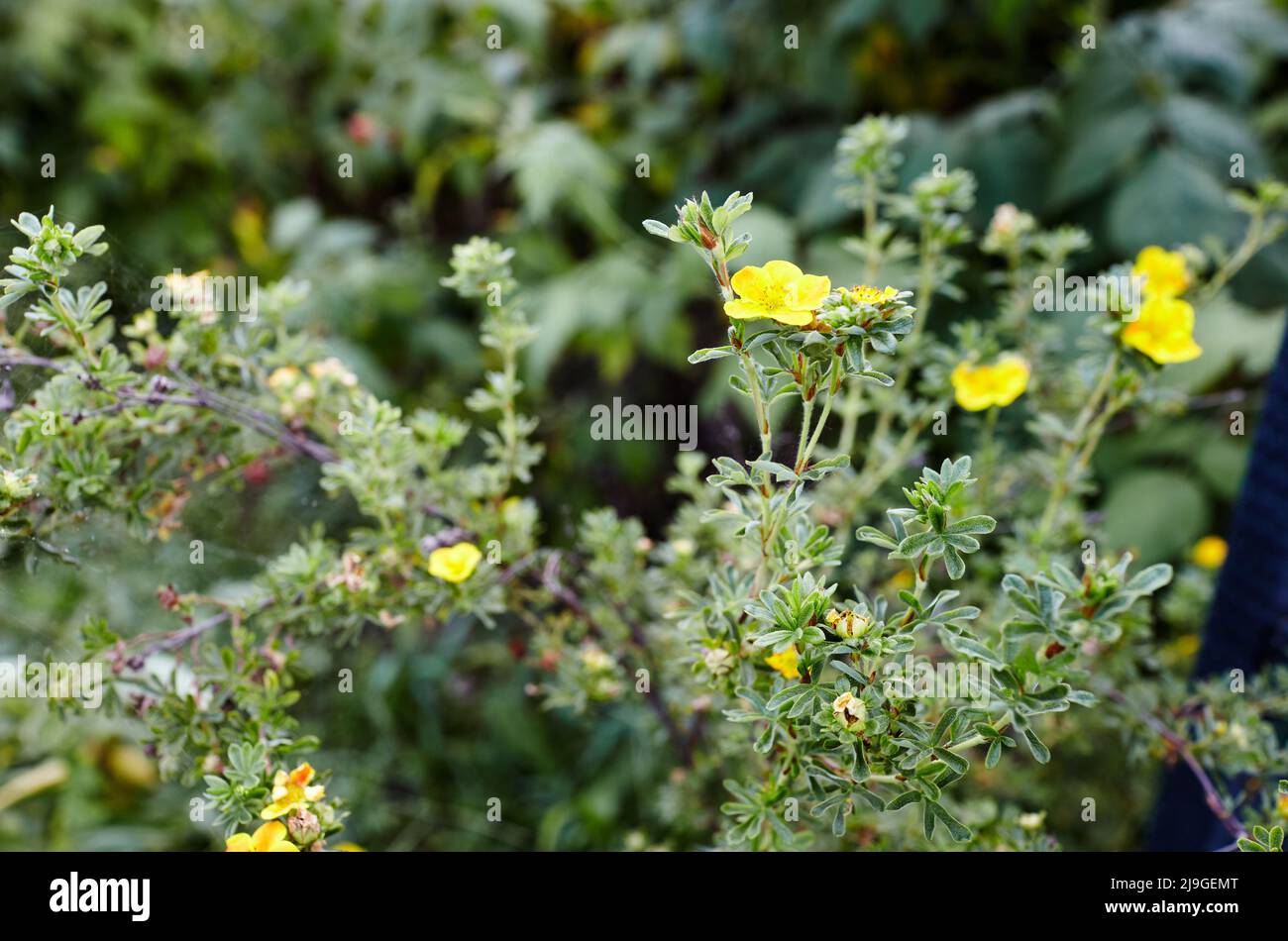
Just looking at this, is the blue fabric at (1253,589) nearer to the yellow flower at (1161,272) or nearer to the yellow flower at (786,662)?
the yellow flower at (1161,272)

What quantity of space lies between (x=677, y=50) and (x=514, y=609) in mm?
1292

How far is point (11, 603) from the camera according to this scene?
77 centimetres

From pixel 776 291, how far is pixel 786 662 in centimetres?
23

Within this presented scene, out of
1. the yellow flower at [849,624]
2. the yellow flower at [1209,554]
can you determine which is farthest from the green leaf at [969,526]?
the yellow flower at [1209,554]

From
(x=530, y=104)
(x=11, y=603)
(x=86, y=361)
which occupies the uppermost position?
(x=530, y=104)

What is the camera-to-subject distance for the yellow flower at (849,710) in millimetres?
527

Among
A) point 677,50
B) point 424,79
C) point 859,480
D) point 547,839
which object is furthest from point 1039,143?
point 547,839

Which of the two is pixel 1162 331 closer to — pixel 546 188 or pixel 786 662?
pixel 786 662

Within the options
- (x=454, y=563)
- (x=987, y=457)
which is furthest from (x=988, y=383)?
(x=454, y=563)

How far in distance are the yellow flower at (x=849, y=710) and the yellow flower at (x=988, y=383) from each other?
334 mm

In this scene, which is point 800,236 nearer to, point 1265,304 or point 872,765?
point 1265,304

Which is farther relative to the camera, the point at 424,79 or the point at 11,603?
the point at 424,79

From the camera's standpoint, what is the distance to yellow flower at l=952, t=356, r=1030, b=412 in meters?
0.78

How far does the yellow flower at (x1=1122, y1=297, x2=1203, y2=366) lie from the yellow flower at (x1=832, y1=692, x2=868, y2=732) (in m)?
0.37
